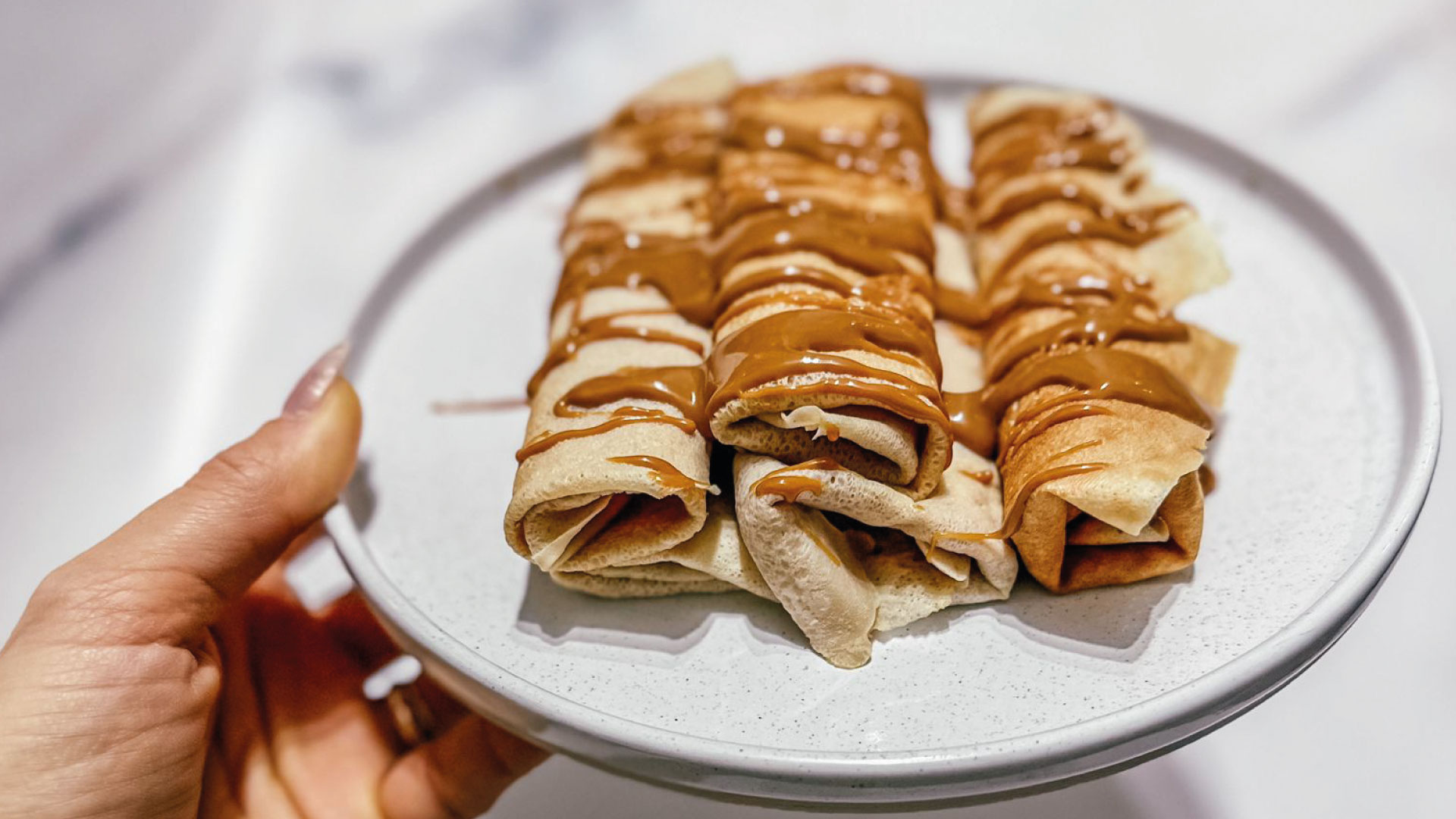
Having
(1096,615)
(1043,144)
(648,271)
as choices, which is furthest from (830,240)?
(1096,615)

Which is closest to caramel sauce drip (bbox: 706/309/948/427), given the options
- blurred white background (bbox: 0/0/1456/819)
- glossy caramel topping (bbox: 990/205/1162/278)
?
glossy caramel topping (bbox: 990/205/1162/278)

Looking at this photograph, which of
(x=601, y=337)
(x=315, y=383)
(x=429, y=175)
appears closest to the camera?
(x=601, y=337)

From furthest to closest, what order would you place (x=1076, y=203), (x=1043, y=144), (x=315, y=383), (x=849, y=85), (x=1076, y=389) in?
(x=849, y=85) → (x=1043, y=144) → (x=1076, y=203) → (x=315, y=383) → (x=1076, y=389)

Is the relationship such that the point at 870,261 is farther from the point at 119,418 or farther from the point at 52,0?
the point at 52,0

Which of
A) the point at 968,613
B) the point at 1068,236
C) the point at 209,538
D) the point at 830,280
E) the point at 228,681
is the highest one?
the point at 830,280

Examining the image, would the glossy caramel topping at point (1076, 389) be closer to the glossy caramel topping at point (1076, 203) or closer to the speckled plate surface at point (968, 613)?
the speckled plate surface at point (968, 613)

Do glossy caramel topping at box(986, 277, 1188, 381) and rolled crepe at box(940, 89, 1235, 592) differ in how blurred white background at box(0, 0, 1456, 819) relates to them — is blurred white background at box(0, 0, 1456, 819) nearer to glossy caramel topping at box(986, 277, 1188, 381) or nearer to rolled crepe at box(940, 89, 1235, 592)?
rolled crepe at box(940, 89, 1235, 592)

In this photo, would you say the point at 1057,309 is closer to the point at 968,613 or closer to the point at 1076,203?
the point at 1076,203
